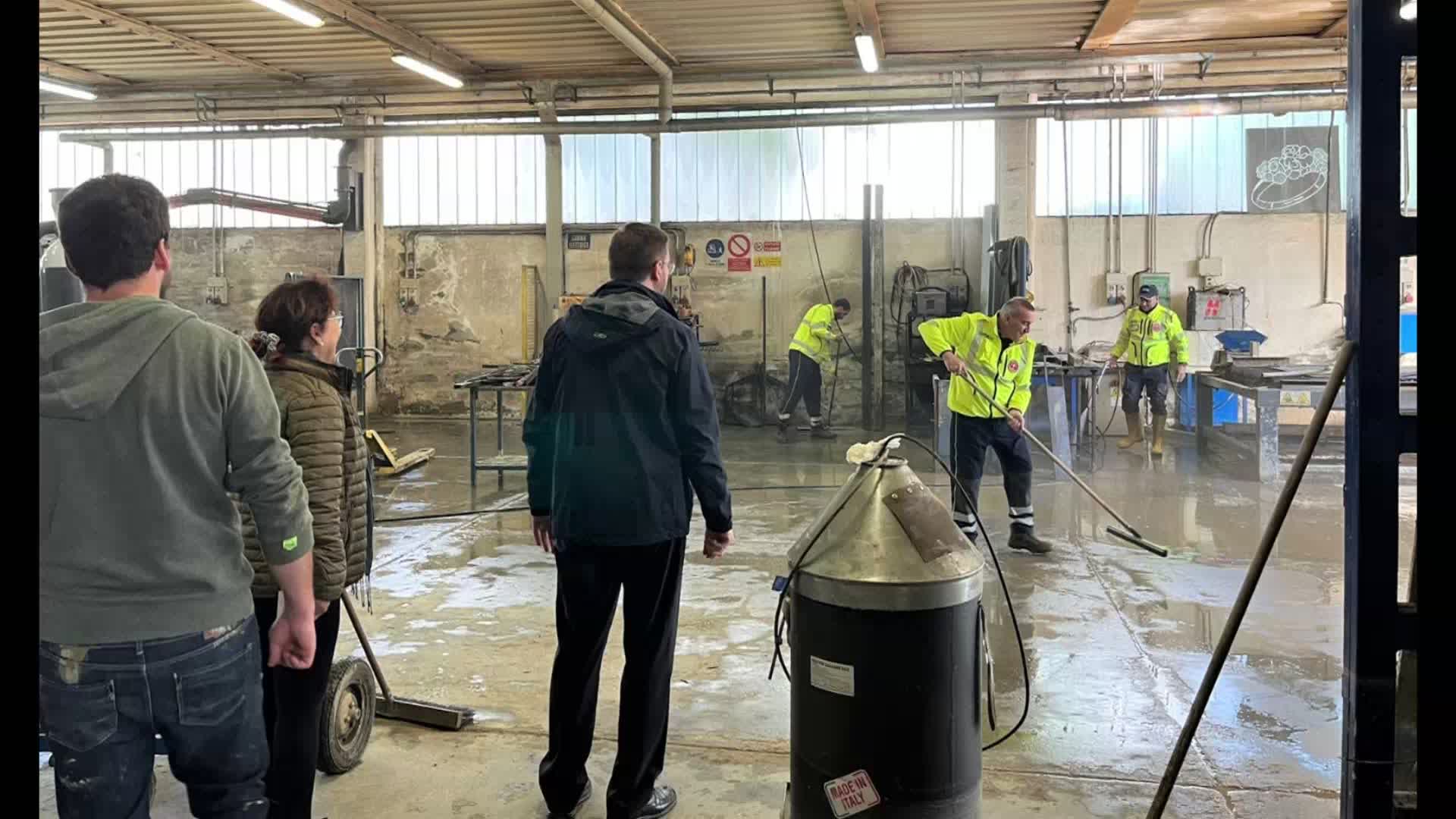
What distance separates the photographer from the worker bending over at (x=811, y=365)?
1157 centimetres

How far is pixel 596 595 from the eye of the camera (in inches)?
108

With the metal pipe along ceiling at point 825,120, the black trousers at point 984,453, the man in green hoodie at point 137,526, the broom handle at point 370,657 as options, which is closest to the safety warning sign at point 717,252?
the metal pipe along ceiling at point 825,120

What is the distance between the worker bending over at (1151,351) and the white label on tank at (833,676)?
8667 mm

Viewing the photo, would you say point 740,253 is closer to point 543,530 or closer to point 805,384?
point 805,384

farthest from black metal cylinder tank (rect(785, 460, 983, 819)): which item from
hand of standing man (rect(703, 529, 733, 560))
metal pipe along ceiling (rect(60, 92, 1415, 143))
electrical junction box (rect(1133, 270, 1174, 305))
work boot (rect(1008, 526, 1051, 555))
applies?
electrical junction box (rect(1133, 270, 1174, 305))

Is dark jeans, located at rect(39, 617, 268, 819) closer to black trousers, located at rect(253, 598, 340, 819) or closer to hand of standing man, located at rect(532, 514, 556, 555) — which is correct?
black trousers, located at rect(253, 598, 340, 819)

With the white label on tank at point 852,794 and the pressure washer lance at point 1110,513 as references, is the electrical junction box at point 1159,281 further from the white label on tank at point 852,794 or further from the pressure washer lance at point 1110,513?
the white label on tank at point 852,794

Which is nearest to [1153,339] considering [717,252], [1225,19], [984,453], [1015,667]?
[1225,19]

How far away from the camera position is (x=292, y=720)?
7.79 feet

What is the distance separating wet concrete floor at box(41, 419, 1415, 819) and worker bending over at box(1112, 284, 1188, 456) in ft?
8.30

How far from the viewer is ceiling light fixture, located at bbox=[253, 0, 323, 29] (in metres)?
8.20

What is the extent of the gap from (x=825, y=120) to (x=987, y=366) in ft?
19.3

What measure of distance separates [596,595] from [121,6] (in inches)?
357
